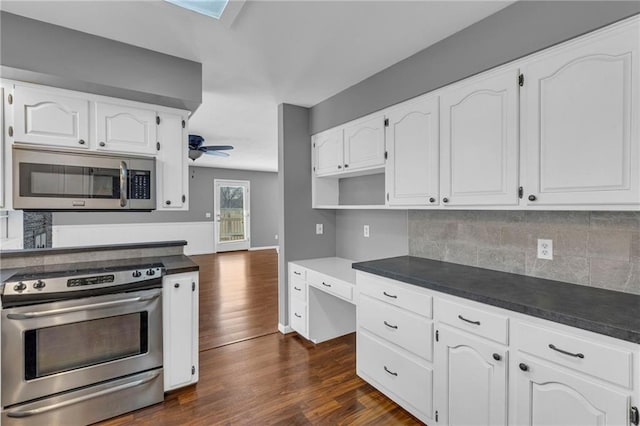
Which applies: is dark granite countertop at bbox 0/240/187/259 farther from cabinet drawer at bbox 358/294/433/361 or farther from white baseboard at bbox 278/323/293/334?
cabinet drawer at bbox 358/294/433/361

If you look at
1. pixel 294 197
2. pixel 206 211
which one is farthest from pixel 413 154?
pixel 206 211

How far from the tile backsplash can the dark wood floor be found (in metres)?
1.21

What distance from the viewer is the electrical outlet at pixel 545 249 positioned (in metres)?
1.80

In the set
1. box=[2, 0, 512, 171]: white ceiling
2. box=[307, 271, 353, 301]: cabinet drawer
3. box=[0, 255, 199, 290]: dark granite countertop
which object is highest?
box=[2, 0, 512, 171]: white ceiling

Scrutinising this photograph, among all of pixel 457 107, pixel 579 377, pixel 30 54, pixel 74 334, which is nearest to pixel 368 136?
pixel 457 107

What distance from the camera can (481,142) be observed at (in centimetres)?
186

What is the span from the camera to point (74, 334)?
1.90 meters

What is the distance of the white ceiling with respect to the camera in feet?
5.75

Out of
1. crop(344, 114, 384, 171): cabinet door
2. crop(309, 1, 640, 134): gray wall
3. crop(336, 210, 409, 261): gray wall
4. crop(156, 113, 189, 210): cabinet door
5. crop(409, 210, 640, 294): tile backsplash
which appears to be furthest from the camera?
crop(336, 210, 409, 261): gray wall

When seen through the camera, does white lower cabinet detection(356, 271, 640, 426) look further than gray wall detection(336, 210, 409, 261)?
No

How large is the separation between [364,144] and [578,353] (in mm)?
2042

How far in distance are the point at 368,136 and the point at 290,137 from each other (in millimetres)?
1022

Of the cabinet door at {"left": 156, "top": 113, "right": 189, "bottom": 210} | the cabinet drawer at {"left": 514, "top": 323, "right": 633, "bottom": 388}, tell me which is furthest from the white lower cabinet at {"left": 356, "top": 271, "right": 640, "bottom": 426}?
the cabinet door at {"left": 156, "top": 113, "right": 189, "bottom": 210}

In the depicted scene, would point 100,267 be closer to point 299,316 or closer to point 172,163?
point 172,163
